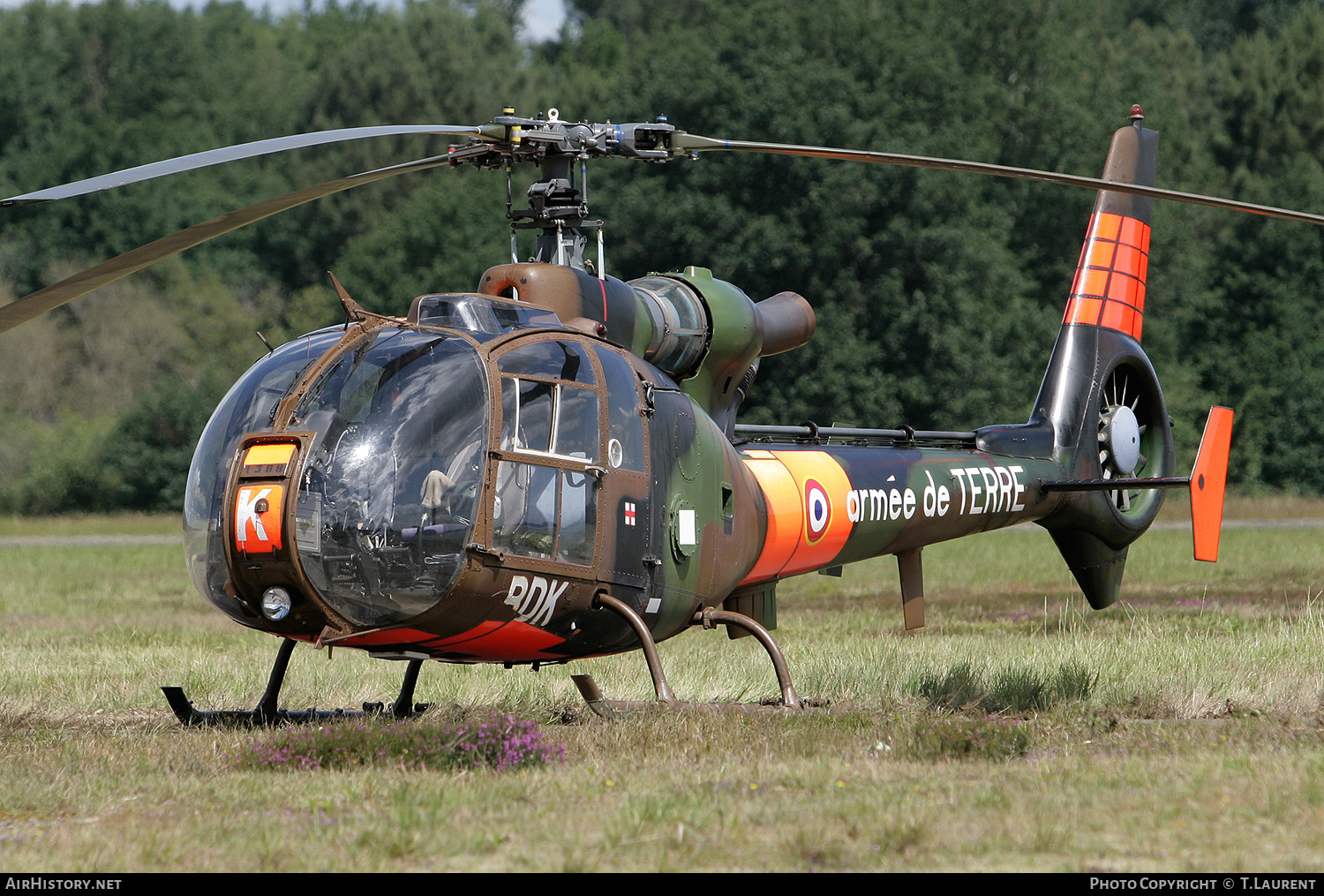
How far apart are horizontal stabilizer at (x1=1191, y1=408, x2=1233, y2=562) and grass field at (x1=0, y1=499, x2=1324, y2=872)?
0.92 meters

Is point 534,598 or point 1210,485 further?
point 1210,485

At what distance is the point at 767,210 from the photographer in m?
45.2

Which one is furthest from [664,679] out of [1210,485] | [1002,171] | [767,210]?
[767,210]

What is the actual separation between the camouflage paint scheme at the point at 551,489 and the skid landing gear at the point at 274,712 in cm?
140

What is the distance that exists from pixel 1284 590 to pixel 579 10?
264ft

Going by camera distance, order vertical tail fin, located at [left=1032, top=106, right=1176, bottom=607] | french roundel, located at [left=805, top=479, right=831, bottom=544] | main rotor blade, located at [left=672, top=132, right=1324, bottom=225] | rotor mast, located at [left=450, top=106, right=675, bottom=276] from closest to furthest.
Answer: main rotor blade, located at [left=672, top=132, right=1324, bottom=225] < rotor mast, located at [left=450, top=106, right=675, bottom=276] < french roundel, located at [left=805, top=479, right=831, bottom=544] < vertical tail fin, located at [left=1032, top=106, right=1176, bottom=607]

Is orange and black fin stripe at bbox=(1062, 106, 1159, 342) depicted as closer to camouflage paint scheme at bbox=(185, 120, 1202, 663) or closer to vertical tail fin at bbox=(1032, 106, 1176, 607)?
vertical tail fin at bbox=(1032, 106, 1176, 607)

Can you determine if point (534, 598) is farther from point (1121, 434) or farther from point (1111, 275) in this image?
point (1111, 275)

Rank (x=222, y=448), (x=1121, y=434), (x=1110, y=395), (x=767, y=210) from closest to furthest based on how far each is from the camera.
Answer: (x=222, y=448) → (x=1121, y=434) → (x=1110, y=395) → (x=767, y=210)

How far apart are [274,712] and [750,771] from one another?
12.1ft

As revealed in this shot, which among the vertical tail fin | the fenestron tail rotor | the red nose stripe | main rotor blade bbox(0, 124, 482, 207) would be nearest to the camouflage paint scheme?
main rotor blade bbox(0, 124, 482, 207)

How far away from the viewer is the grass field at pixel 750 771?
576 cm

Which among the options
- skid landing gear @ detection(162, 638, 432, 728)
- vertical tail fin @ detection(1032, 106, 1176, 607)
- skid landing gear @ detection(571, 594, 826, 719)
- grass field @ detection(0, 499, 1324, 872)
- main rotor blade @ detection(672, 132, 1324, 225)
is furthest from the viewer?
vertical tail fin @ detection(1032, 106, 1176, 607)

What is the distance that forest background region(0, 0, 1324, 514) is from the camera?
45.5m
